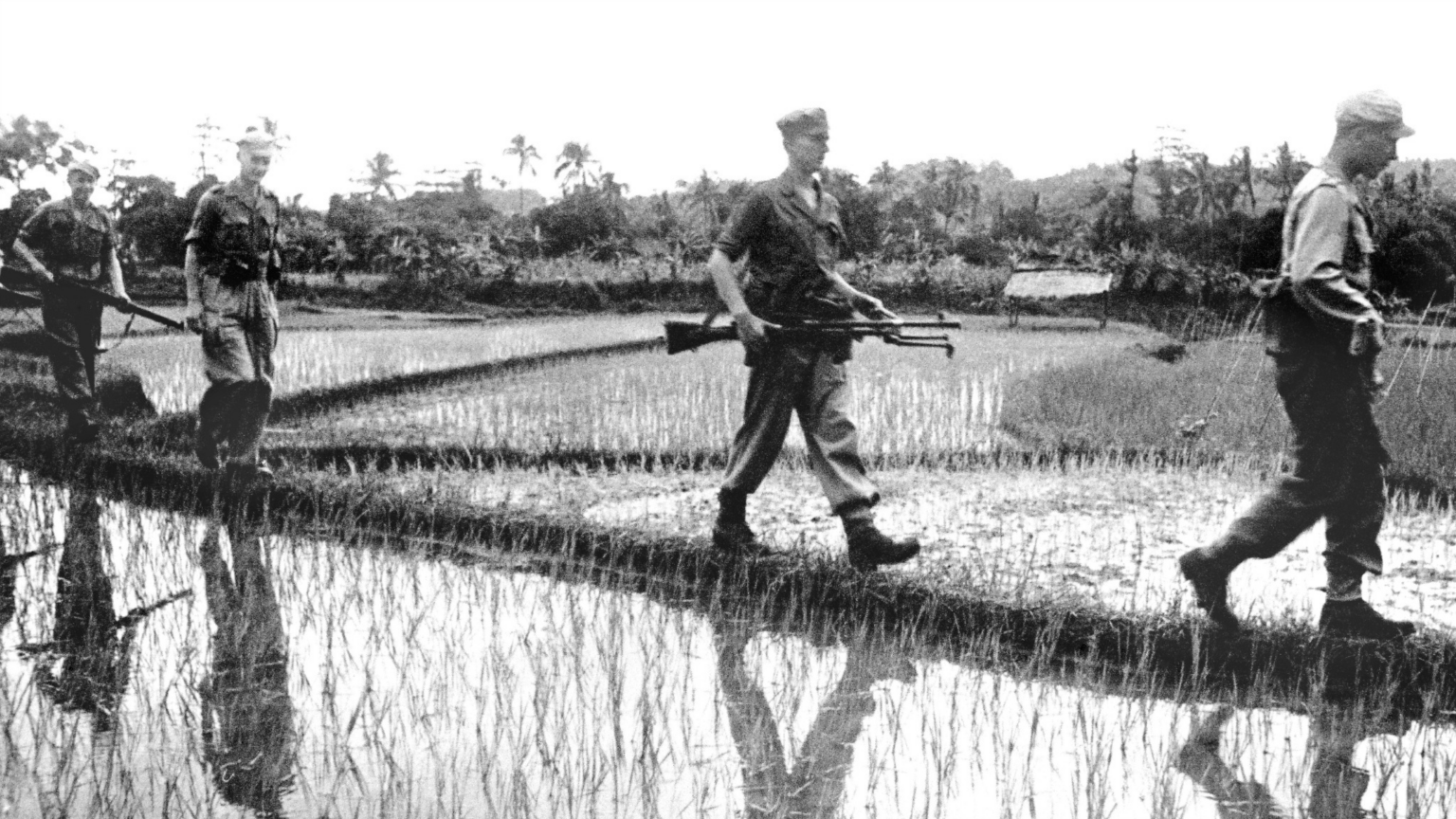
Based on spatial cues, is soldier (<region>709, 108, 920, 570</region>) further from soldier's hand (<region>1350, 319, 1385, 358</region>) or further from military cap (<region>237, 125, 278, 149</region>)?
military cap (<region>237, 125, 278, 149</region>)

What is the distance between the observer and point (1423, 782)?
2730 mm

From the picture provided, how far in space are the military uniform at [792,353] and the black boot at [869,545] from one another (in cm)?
5

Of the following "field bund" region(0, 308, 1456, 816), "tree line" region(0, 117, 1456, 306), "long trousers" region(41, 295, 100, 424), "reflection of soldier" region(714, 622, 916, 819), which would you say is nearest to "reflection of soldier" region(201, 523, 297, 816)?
"field bund" region(0, 308, 1456, 816)

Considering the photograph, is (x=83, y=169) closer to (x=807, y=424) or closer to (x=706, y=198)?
(x=807, y=424)

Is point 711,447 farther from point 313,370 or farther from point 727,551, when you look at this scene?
point 313,370

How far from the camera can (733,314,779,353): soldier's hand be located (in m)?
4.22

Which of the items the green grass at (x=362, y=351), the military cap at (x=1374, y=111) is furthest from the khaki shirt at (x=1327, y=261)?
the green grass at (x=362, y=351)

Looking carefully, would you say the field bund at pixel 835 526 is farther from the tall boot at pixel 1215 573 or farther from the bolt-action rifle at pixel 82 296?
the bolt-action rifle at pixel 82 296

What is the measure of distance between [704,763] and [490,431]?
480 cm

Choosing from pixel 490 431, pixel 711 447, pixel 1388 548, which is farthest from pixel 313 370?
pixel 1388 548

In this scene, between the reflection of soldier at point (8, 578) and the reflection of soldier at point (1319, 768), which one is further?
the reflection of soldier at point (8, 578)

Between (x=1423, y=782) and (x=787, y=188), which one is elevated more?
(x=787, y=188)

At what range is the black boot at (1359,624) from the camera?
3521mm

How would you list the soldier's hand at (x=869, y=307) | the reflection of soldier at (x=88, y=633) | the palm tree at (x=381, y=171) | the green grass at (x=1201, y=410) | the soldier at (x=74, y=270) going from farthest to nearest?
the palm tree at (x=381, y=171) → the soldier at (x=74, y=270) → the green grass at (x=1201, y=410) → the soldier's hand at (x=869, y=307) → the reflection of soldier at (x=88, y=633)
